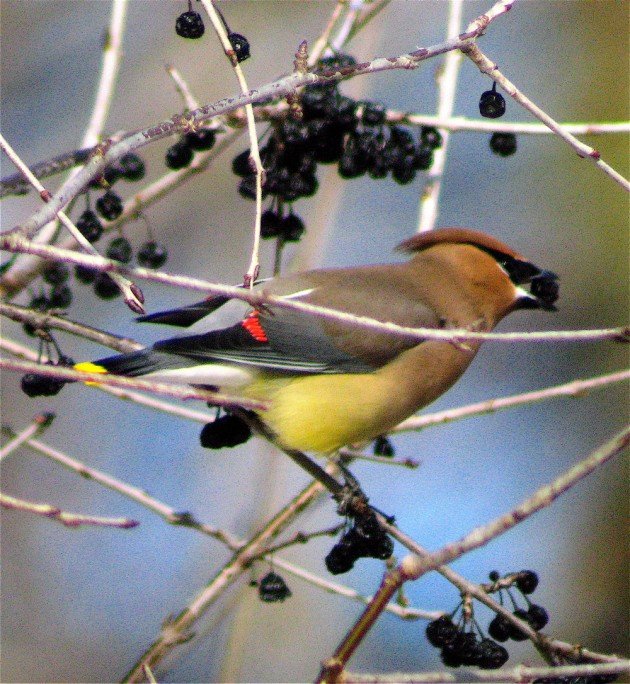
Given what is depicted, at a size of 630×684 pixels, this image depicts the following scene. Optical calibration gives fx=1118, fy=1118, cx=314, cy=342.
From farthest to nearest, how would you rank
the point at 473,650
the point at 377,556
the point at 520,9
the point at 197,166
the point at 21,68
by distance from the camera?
1. the point at 520,9
2. the point at 21,68
3. the point at 197,166
4. the point at 377,556
5. the point at 473,650

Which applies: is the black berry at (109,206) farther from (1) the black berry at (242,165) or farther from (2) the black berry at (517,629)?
(2) the black berry at (517,629)

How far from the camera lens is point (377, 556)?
2.64 meters

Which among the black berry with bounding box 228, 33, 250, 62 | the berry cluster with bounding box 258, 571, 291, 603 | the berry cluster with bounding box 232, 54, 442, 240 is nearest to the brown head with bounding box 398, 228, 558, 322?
the berry cluster with bounding box 232, 54, 442, 240

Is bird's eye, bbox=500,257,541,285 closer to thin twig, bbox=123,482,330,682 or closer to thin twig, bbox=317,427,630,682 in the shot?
thin twig, bbox=123,482,330,682

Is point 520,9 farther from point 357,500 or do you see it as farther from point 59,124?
point 357,500

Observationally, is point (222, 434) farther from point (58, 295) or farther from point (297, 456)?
point (58, 295)

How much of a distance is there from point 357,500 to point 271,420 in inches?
14.1

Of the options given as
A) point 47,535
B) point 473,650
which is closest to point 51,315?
point 473,650

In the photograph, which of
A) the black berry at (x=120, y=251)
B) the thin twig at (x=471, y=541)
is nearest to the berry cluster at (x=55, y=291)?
the black berry at (x=120, y=251)

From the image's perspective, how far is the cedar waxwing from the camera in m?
2.86

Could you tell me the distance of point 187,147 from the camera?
9.44 feet

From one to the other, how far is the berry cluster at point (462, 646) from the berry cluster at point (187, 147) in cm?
133

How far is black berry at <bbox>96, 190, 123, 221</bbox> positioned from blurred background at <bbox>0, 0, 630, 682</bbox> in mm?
1203

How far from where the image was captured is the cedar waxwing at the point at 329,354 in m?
2.86
